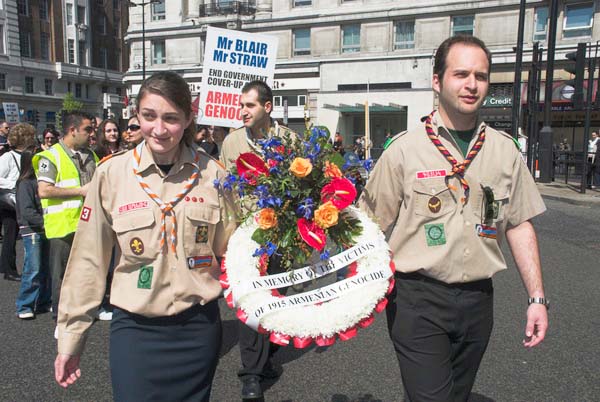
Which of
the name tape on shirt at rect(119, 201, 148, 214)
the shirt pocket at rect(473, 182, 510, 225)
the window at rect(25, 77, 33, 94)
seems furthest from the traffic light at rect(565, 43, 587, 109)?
the window at rect(25, 77, 33, 94)

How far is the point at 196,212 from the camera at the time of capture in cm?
245

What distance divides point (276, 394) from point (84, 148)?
3378 mm

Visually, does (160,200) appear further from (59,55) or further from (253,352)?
(59,55)

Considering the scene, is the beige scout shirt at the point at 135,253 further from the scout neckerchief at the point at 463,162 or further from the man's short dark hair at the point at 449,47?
the man's short dark hair at the point at 449,47

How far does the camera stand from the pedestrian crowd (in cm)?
236

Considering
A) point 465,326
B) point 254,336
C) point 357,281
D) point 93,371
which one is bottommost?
point 93,371

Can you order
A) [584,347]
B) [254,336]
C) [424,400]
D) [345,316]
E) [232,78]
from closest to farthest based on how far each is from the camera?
[345,316] < [424,400] < [254,336] < [584,347] < [232,78]

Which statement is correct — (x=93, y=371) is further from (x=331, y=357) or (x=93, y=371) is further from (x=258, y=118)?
(x=258, y=118)

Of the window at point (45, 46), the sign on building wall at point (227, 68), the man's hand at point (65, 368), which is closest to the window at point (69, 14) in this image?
the window at point (45, 46)

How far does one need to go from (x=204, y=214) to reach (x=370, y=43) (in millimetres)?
36095

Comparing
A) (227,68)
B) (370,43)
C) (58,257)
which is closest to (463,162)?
(58,257)

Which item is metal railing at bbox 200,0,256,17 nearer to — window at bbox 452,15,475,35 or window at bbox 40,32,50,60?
window at bbox 452,15,475,35

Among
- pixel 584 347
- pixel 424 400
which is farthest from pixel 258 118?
pixel 584 347

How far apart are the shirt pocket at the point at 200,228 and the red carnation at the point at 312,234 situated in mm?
491
